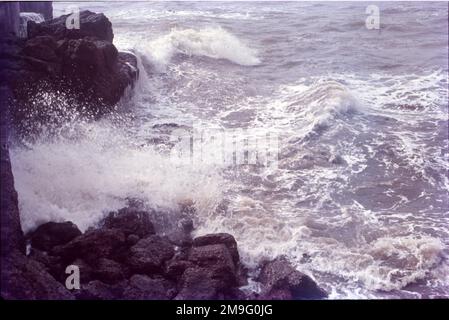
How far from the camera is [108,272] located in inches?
184

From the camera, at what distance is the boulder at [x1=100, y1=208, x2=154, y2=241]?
5.57m

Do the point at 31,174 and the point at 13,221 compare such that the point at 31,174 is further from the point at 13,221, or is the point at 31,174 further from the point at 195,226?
the point at 195,226

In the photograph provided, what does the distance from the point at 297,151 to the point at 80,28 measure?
645cm

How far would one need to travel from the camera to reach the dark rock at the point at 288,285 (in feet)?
15.5

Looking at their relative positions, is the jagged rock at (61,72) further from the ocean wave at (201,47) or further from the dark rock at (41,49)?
the ocean wave at (201,47)

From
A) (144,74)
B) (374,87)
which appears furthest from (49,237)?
(374,87)

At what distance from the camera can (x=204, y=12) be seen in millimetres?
16719

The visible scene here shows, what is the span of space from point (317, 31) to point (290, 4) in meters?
2.67

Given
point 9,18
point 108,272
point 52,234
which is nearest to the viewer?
point 108,272

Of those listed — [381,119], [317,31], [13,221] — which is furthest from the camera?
[317,31]

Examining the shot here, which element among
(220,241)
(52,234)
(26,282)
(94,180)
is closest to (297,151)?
(220,241)

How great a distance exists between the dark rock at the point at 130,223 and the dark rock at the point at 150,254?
11.7 inches

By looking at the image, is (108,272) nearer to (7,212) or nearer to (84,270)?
(84,270)

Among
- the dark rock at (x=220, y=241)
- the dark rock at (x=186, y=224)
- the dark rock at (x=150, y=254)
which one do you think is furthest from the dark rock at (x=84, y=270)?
the dark rock at (x=186, y=224)
